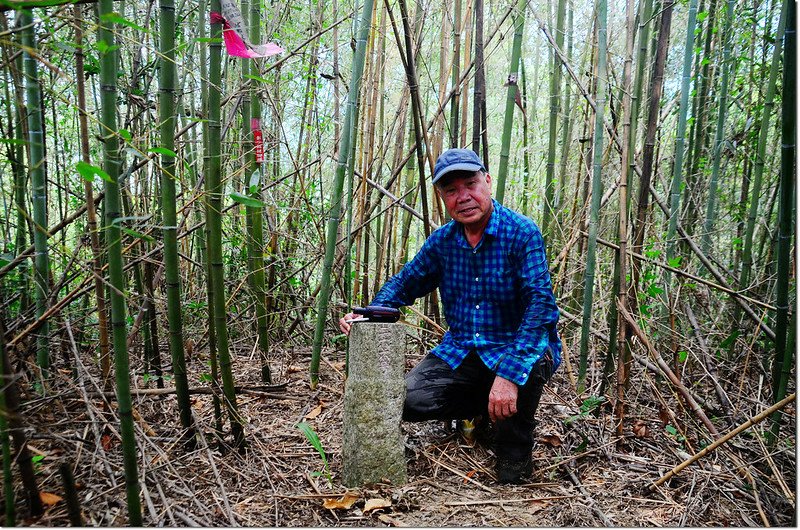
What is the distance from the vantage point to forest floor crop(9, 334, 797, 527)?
5.79 ft

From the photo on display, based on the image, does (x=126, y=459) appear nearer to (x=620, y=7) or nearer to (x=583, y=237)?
(x=583, y=237)

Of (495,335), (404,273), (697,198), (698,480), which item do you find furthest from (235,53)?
(697,198)

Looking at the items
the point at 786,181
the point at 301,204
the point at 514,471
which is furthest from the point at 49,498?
the point at 786,181

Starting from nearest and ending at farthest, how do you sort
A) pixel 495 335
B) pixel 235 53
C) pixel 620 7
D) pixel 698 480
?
pixel 235 53 → pixel 698 480 → pixel 495 335 → pixel 620 7

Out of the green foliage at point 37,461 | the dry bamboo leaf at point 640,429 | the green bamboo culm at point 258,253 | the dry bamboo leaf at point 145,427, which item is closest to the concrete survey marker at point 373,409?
the dry bamboo leaf at point 145,427

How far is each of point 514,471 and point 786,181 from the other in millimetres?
1468

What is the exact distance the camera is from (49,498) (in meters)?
1.60

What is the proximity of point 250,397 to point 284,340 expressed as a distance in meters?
0.99

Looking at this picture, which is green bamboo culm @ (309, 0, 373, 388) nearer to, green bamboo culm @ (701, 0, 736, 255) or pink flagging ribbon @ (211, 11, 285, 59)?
pink flagging ribbon @ (211, 11, 285, 59)

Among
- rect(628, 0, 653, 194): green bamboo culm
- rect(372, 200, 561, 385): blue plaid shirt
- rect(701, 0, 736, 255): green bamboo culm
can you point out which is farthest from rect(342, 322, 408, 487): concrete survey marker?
rect(701, 0, 736, 255): green bamboo culm

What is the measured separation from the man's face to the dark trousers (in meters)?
0.60

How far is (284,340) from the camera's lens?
372cm

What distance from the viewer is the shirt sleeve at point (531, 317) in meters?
2.06

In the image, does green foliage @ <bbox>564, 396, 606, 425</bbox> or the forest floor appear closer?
the forest floor
